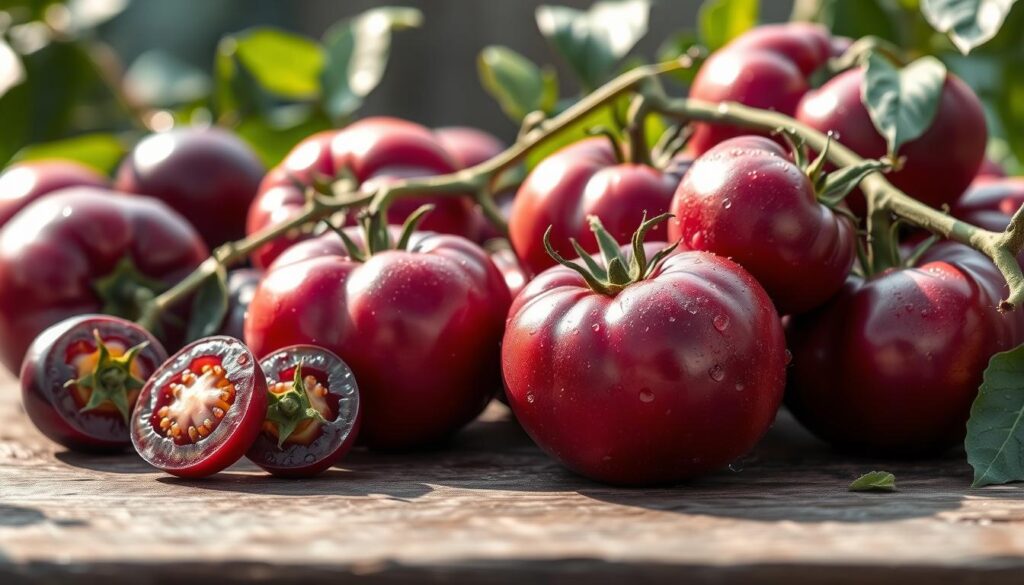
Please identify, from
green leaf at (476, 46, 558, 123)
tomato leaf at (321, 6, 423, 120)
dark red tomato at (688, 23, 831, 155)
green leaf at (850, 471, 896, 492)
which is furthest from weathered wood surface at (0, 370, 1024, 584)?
tomato leaf at (321, 6, 423, 120)

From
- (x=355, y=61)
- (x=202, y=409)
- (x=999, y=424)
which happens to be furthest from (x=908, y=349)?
(x=355, y=61)

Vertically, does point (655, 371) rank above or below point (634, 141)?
below

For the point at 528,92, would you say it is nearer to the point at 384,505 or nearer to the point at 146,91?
the point at 384,505

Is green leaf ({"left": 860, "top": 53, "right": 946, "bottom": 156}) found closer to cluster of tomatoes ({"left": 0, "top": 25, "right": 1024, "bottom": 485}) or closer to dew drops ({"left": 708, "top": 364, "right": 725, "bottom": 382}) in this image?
cluster of tomatoes ({"left": 0, "top": 25, "right": 1024, "bottom": 485})

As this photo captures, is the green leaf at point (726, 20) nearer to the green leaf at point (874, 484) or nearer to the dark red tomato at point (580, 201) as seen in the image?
the dark red tomato at point (580, 201)

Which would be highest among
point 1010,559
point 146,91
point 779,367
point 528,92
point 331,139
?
point 146,91

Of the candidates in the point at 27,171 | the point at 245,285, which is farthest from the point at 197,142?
the point at 245,285

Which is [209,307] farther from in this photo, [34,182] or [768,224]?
[768,224]

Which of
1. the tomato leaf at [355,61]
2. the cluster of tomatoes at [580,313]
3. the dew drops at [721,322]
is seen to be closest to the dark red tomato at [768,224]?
the cluster of tomatoes at [580,313]
